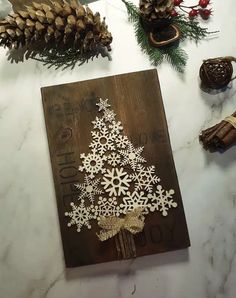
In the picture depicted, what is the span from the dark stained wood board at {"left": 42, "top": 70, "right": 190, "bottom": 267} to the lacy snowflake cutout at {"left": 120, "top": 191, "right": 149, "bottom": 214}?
28mm

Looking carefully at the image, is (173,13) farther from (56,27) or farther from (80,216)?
(80,216)

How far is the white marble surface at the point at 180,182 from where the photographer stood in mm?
905

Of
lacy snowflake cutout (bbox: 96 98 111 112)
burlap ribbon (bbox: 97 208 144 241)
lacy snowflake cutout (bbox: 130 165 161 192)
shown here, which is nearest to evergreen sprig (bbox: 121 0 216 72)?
lacy snowflake cutout (bbox: 96 98 111 112)

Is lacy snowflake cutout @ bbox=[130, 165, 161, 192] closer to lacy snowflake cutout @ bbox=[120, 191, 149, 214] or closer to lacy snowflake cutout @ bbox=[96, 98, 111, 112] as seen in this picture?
lacy snowflake cutout @ bbox=[120, 191, 149, 214]

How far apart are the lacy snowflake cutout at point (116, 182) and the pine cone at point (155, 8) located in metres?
0.37

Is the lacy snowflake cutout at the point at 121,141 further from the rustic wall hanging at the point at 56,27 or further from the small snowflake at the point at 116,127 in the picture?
the rustic wall hanging at the point at 56,27

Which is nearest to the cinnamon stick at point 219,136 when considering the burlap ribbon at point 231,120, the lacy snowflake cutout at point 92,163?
the burlap ribbon at point 231,120

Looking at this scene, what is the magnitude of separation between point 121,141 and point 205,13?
1.27ft

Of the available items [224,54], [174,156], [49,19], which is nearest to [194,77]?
[224,54]

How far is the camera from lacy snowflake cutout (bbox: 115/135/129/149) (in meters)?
0.92

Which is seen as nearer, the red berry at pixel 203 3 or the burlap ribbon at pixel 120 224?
A: the burlap ribbon at pixel 120 224

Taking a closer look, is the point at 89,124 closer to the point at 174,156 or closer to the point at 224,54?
the point at 174,156

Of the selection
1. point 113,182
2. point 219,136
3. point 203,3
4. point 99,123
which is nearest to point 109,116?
point 99,123

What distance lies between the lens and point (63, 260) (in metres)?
0.91
